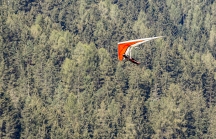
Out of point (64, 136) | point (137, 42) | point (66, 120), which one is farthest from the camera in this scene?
point (66, 120)

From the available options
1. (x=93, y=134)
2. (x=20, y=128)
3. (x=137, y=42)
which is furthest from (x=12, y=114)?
(x=137, y=42)

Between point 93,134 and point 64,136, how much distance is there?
35.7 ft

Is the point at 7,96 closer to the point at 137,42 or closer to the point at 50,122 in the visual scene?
the point at 50,122

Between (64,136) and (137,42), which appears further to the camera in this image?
(64,136)

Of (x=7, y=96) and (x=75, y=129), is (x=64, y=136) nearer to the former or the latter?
(x=75, y=129)

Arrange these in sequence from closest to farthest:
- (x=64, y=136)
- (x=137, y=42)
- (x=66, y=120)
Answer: (x=137, y=42), (x=64, y=136), (x=66, y=120)

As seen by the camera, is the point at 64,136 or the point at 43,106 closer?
the point at 64,136

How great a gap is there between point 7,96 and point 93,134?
19.2m

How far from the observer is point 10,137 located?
604 ft

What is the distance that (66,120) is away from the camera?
194 m

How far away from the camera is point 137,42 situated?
189 ft

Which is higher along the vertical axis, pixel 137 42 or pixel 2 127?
pixel 137 42

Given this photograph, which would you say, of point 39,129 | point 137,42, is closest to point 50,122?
point 39,129

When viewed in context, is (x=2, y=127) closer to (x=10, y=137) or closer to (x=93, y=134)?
(x=10, y=137)
